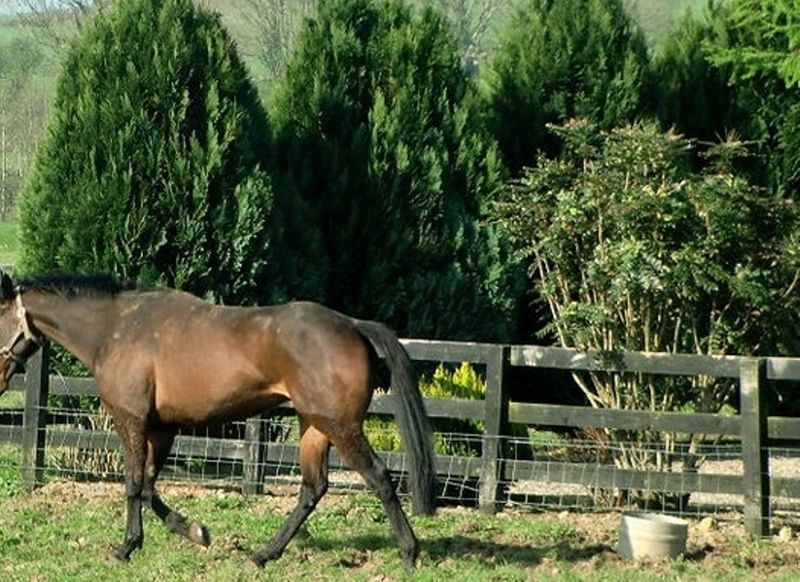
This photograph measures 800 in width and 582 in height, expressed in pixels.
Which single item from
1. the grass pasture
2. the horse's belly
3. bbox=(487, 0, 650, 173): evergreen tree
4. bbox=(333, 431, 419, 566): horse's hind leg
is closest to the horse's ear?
the horse's belly

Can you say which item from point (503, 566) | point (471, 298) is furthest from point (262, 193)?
point (503, 566)

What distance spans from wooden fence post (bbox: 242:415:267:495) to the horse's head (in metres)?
2.43

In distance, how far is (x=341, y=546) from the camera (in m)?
8.59

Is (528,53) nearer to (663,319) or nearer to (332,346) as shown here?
(663,319)

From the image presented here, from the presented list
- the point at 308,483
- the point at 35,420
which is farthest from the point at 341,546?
the point at 35,420

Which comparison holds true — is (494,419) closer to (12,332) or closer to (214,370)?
(214,370)

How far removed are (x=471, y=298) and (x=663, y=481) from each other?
3.46m

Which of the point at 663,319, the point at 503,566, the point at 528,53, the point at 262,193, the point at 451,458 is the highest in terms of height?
the point at 528,53

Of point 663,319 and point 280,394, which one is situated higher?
point 663,319

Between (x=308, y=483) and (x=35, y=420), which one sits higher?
(x=35, y=420)

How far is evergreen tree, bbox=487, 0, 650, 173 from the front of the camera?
→ 1384 centimetres

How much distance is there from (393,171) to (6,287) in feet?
16.5

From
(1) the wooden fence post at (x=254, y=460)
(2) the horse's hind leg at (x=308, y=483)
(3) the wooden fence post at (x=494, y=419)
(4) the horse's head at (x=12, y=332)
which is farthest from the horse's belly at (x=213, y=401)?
(3) the wooden fence post at (x=494, y=419)

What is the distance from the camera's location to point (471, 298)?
12875 millimetres
